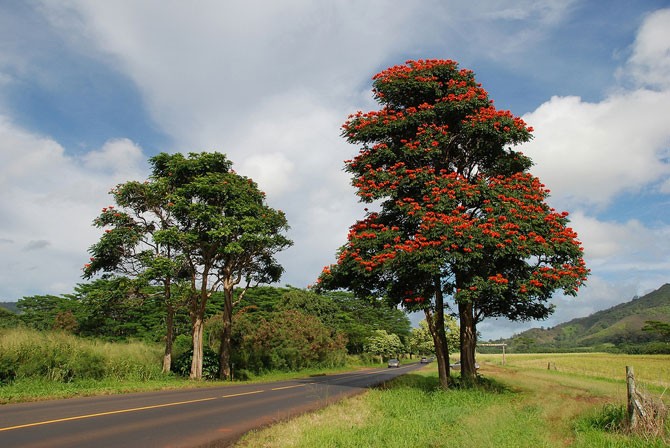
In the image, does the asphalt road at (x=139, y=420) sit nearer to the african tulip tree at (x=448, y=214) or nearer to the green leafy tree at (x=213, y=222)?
the african tulip tree at (x=448, y=214)

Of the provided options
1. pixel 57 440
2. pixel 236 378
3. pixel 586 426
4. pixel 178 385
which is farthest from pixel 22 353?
pixel 586 426

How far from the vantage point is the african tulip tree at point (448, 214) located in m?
15.0

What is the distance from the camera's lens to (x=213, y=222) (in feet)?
79.1

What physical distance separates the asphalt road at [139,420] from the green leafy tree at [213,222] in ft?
36.3

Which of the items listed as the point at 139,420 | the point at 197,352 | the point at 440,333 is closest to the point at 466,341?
the point at 440,333

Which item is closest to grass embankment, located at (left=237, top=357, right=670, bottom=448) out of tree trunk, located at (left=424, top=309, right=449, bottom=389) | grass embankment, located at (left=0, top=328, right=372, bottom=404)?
tree trunk, located at (left=424, top=309, right=449, bottom=389)

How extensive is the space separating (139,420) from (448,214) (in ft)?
37.4

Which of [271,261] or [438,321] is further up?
[271,261]

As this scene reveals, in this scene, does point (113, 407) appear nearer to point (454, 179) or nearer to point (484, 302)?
point (454, 179)

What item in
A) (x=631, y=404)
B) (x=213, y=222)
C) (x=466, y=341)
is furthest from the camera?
(x=213, y=222)

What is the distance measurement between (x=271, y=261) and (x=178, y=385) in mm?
10903

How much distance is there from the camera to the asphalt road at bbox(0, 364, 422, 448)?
7.75 meters

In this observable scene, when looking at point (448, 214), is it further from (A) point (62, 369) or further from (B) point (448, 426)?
(A) point (62, 369)

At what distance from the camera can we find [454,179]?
54.2 feet
